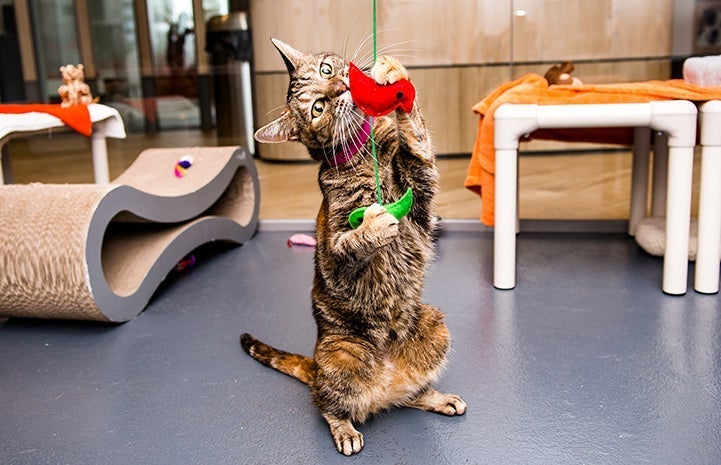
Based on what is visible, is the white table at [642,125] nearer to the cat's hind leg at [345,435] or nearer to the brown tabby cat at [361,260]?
the brown tabby cat at [361,260]

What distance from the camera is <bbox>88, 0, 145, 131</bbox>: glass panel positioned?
362 centimetres

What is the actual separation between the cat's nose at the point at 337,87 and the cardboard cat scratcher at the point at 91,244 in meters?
1.01

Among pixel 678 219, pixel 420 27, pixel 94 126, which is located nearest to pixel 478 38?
pixel 420 27

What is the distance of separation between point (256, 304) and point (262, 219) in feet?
3.85

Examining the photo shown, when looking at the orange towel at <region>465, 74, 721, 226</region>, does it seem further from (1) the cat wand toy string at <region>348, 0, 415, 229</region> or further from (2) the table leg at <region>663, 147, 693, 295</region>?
(1) the cat wand toy string at <region>348, 0, 415, 229</region>

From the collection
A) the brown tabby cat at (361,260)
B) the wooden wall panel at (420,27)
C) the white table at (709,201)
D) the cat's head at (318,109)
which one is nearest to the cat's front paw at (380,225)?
the brown tabby cat at (361,260)

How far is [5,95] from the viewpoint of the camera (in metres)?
4.10

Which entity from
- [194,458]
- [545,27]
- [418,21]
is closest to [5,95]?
[418,21]

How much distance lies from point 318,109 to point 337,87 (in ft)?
0.20

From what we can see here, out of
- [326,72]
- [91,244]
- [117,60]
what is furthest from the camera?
[117,60]

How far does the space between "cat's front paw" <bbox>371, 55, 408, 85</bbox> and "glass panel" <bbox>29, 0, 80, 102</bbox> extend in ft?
10.5

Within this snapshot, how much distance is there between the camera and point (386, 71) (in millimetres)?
1166

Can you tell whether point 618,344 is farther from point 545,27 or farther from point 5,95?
point 5,95

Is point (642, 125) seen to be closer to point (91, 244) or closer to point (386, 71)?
point (386, 71)
